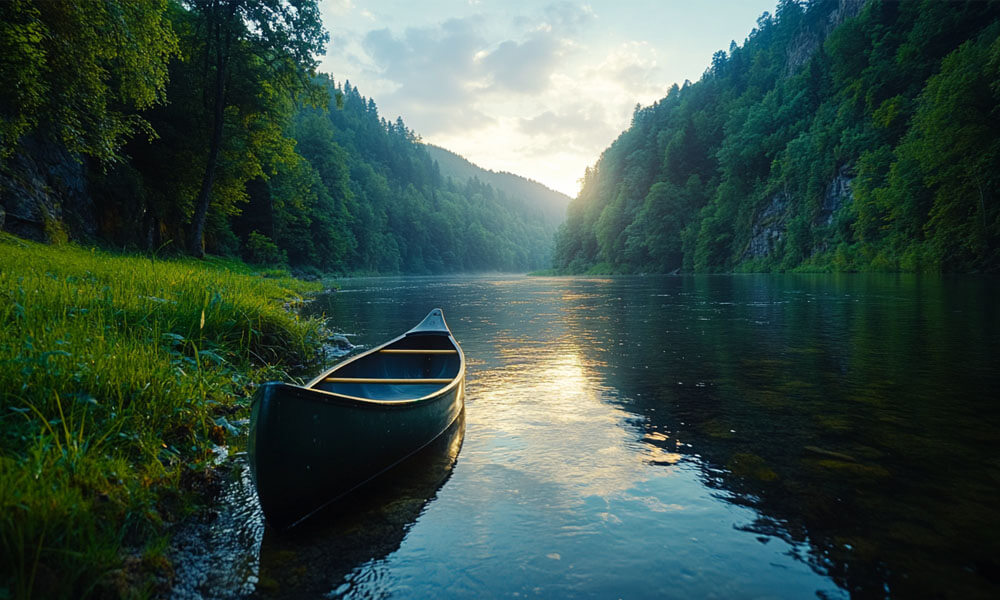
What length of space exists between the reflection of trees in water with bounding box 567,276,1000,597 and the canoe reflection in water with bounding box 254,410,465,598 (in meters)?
2.23

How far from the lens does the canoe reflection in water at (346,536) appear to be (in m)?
2.64

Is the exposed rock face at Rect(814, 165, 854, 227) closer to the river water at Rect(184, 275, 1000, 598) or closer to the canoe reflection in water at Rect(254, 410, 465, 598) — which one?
the river water at Rect(184, 275, 1000, 598)

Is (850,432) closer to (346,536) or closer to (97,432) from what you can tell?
(346,536)

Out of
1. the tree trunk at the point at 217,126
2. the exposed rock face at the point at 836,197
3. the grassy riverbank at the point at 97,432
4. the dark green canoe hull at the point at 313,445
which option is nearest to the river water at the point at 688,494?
the dark green canoe hull at the point at 313,445

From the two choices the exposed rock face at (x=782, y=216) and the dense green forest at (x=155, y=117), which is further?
the exposed rock face at (x=782, y=216)

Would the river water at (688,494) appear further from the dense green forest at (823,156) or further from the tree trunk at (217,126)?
the dense green forest at (823,156)

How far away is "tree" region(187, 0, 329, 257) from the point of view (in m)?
18.3

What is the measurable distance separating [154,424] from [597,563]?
3.26 meters

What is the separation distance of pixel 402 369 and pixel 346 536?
3888 mm

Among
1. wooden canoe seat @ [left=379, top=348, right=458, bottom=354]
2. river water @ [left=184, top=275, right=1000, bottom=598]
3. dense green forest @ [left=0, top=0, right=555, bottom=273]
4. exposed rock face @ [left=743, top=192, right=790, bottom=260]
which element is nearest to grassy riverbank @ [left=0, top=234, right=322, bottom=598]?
river water @ [left=184, top=275, right=1000, bottom=598]

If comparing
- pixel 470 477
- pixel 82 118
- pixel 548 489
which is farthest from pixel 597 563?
pixel 82 118

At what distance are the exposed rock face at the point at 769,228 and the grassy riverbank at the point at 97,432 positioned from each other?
50.4 meters

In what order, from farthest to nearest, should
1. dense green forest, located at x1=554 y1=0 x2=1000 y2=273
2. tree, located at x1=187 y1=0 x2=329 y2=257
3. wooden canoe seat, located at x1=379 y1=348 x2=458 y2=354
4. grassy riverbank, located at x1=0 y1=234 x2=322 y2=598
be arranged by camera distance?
dense green forest, located at x1=554 y1=0 x2=1000 y2=273 → tree, located at x1=187 y1=0 x2=329 y2=257 → wooden canoe seat, located at x1=379 y1=348 x2=458 y2=354 → grassy riverbank, located at x1=0 y1=234 x2=322 y2=598

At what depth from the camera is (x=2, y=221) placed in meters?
11.4
